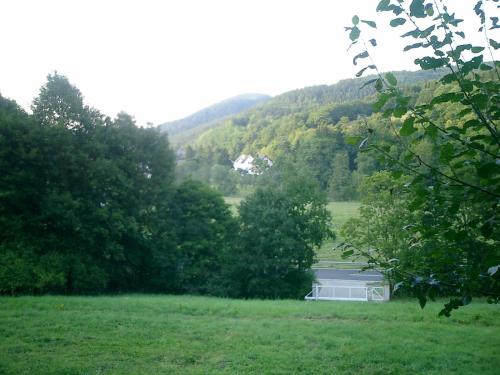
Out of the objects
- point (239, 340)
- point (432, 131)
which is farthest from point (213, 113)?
point (432, 131)

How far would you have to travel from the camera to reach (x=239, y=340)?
24.4 ft

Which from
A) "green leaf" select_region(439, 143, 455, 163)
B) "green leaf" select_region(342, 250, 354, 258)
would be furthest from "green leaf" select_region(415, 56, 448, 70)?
"green leaf" select_region(342, 250, 354, 258)

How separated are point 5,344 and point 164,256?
1350 centimetres

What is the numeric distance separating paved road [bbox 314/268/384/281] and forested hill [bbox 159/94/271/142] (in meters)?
56.8

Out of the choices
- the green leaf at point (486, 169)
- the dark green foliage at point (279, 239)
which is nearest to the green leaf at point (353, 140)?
the green leaf at point (486, 169)

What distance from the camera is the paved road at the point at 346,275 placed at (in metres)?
25.6

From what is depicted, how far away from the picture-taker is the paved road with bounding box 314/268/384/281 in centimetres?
2560

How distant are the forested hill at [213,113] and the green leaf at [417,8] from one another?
3146 inches

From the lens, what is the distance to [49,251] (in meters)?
17.2

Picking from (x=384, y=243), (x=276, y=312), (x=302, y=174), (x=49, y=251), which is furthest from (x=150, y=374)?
(x=302, y=174)

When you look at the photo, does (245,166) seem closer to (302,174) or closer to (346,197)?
(302,174)

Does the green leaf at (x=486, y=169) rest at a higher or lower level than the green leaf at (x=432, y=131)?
lower

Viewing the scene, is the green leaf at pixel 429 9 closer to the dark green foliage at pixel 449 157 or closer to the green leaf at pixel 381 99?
the dark green foliage at pixel 449 157

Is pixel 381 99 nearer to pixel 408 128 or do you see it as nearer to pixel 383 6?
pixel 408 128
